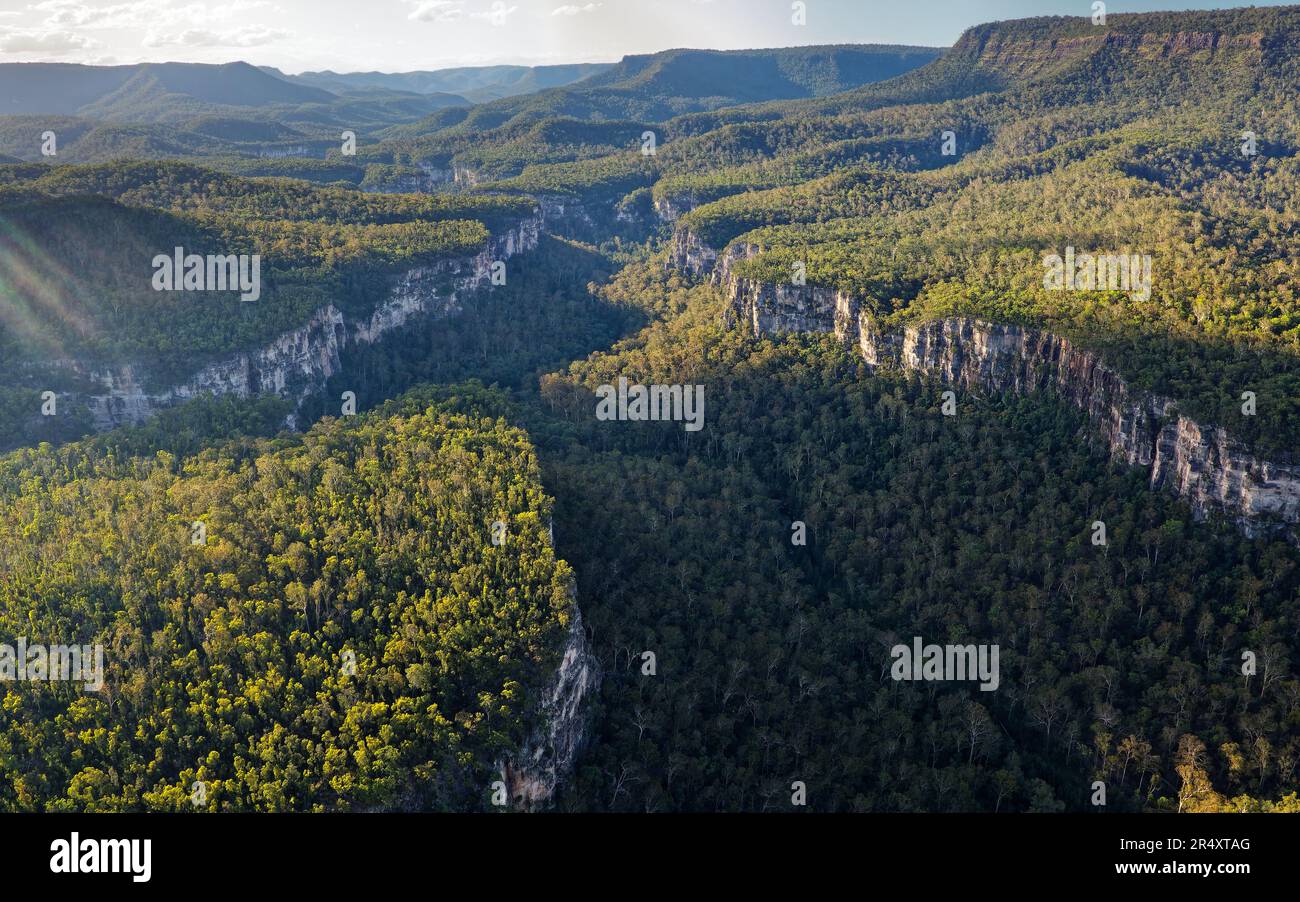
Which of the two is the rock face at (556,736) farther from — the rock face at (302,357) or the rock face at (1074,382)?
the rock face at (302,357)

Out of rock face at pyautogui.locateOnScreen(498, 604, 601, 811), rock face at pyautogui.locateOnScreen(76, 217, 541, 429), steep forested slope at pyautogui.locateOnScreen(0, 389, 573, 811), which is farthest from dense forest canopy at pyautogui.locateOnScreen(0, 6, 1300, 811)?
rock face at pyautogui.locateOnScreen(76, 217, 541, 429)

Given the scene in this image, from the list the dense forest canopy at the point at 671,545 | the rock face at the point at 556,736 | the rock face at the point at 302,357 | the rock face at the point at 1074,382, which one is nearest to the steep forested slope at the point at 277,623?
the dense forest canopy at the point at 671,545

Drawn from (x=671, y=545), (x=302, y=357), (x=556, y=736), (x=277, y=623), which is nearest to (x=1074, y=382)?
(x=671, y=545)

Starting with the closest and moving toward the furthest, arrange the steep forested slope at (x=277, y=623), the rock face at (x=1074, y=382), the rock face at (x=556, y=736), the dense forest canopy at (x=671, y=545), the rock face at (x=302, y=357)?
1. the steep forested slope at (x=277, y=623)
2. the rock face at (x=556, y=736)
3. the dense forest canopy at (x=671, y=545)
4. the rock face at (x=1074, y=382)
5. the rock face at (x=302, y=357)

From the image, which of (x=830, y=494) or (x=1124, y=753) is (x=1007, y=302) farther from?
(x=1124, y=753)

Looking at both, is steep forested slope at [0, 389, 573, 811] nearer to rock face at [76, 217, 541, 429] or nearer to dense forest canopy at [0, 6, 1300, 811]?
dense forest canopy at [0, 6, 1300, 811]
